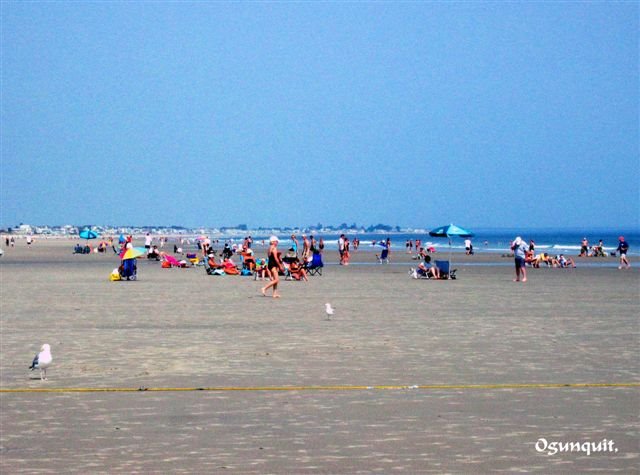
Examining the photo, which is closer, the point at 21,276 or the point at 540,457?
the point at 540,457

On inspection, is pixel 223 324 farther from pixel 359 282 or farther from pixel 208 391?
pixel 359 282

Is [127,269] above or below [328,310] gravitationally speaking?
above

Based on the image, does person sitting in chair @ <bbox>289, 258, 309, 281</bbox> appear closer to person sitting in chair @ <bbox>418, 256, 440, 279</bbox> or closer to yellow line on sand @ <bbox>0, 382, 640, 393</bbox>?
person sitting in chair @ <bbox>418, 256, 440, 279</bbox>

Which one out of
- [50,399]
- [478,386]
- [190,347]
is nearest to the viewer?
[50,399]

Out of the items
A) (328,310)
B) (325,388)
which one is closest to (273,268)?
(328,310)

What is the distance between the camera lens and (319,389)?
1255cm

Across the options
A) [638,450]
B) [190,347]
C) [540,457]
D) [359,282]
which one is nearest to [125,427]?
[540,457]

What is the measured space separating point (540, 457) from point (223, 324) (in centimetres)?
1331

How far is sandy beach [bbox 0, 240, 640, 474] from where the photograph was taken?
8.88 metres

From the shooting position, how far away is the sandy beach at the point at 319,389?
29.1ft

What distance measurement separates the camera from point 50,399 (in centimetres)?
1190

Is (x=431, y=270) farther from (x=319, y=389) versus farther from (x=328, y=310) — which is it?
(x=319, y=389)

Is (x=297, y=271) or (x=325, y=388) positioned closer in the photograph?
(x=325, y=388)

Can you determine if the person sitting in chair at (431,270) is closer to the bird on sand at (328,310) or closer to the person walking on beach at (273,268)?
the person walking on beach at (273,268)
